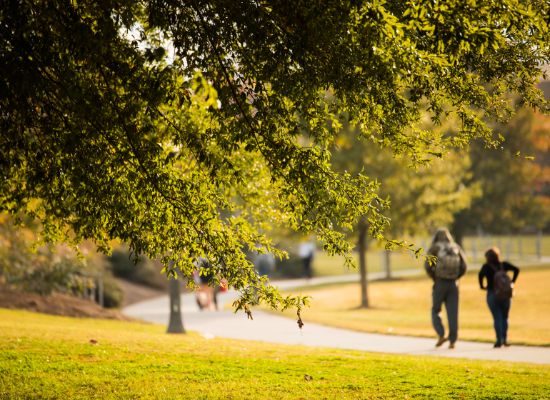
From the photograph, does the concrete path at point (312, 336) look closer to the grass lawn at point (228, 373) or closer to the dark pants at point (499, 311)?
the dark pants at point (499, 311)

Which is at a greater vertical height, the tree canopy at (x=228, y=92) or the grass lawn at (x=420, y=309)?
the tree canopy at (x=228, y=92)

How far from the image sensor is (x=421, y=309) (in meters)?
28.4

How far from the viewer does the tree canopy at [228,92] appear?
6.97 metres

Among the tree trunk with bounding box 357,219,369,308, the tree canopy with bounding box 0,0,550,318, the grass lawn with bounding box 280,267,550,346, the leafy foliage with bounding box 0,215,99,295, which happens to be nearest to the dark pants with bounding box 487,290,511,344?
the grass lawn with bounding box 280,267,550,346

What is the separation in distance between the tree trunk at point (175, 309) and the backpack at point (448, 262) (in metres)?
6.16

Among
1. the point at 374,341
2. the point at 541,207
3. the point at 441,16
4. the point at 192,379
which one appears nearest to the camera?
the point at 441,16

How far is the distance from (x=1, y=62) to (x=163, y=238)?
2.23 metres

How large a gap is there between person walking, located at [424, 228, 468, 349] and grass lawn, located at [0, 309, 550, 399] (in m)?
2.07

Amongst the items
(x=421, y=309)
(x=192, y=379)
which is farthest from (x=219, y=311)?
(x=192, y=379)

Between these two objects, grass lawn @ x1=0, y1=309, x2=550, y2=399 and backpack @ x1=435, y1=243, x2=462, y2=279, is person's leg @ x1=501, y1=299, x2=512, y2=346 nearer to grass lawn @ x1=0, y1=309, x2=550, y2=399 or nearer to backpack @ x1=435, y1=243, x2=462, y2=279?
backpack @ x1=435, y1=243, x2=462, y2=279

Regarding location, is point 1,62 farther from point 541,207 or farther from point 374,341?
point 541,207

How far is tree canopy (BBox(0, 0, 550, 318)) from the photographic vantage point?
6973 mm

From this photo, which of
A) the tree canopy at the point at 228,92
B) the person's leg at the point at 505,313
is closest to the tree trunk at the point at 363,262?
the person's leg at the point at 505,313

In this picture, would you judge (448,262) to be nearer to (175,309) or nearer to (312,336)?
(312,336)
